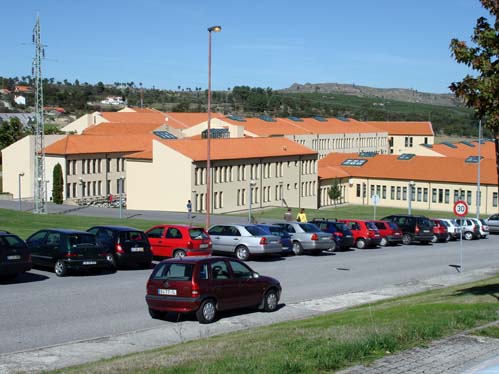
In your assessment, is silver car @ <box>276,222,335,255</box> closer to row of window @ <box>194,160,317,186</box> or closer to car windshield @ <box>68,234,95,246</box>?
car windshield @ <box>68,234,95,246</box>

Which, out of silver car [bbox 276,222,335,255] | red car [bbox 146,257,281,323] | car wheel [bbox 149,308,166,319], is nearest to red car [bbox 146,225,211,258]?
silver car [bbox 276,222,335,255]

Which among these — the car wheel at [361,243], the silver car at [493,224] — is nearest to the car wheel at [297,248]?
the car wheel at [361,243]

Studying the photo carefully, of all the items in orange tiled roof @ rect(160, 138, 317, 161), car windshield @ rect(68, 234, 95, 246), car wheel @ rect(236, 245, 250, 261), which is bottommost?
car wheel @ rect(236, 245, 250, 261)

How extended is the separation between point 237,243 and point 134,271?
17.7 feet

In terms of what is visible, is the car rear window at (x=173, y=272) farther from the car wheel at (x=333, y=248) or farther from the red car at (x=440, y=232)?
the red car at (x=440, y=232)

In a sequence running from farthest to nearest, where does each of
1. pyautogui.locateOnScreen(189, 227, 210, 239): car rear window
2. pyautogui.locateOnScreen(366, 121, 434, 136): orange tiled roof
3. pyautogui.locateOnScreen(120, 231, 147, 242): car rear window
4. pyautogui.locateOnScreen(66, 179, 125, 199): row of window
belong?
pyautogui.locateOnScreen(366, 121, 434, 136): orange tiled roof
pyautogui.locateOnScreen(66, 179, 125, 199): row of window
pyautogui.locateOnScreen(189, 227, 210, 239): car rear window
pyautogui.locateOnScreen(120, 231, 147, 242): car rear window

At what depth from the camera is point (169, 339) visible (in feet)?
48.8

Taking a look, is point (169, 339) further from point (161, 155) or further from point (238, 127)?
point (238, 127)

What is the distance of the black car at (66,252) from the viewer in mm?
22734

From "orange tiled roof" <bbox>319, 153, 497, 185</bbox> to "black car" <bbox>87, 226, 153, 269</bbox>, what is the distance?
5671cm

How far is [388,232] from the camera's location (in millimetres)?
39406

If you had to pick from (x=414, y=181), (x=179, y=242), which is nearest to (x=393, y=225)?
(x=179, y=242)

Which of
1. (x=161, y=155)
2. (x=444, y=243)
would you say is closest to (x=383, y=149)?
(x=161, y=155)

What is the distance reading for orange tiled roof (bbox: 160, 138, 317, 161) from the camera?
2657 inches
